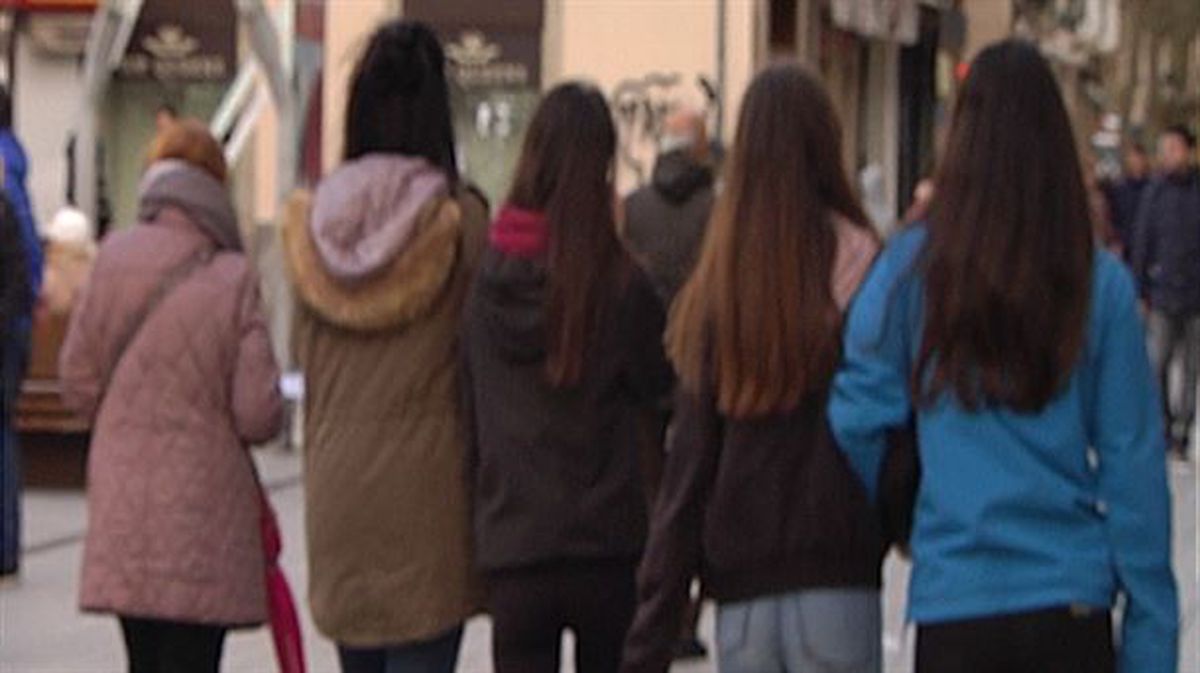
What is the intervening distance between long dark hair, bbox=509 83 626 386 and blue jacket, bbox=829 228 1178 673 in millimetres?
1691

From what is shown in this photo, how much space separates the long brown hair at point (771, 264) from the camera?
594cm

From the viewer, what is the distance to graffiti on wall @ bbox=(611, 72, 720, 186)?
2570 cm

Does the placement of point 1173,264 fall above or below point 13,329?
below

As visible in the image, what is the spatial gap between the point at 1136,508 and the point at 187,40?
20.8 metres

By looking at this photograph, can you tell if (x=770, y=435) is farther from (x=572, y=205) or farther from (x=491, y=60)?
(x=491, y=60)

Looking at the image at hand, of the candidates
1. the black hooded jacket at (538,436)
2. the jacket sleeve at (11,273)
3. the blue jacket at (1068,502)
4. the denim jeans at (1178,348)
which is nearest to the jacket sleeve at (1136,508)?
the blue jacket at (1068,502)

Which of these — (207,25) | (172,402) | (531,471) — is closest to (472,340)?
(531,471)

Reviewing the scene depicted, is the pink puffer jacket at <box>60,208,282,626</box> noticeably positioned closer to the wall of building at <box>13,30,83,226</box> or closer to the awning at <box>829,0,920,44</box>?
the wall of building at <box>13,30,83,226</box>

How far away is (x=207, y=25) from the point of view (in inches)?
1001

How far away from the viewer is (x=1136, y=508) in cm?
528

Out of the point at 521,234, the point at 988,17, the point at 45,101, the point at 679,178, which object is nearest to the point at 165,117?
the point at 679,178

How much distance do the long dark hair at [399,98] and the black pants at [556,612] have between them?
958 mm

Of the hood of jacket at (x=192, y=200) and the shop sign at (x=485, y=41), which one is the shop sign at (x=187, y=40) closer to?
the shop sign at (x=485, y=41)

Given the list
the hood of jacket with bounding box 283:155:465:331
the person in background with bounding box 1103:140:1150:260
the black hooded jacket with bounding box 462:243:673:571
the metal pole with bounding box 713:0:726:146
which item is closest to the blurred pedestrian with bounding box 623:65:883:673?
the black hooded jacket with bounding box 462:243:673:571
